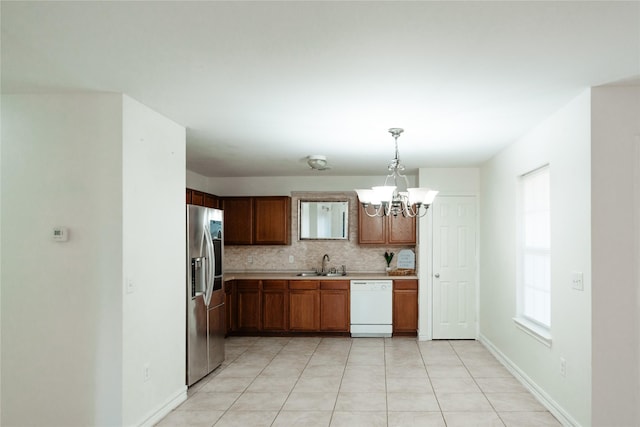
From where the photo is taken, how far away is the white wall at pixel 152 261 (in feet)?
11.6

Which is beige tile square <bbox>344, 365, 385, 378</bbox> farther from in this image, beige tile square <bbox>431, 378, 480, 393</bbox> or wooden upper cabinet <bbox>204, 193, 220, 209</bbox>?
wooden upper cabinet <bbox>204, 193, 220, 209</bbox>

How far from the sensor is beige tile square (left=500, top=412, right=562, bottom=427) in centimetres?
384

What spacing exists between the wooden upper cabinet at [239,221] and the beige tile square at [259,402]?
11.3 feet

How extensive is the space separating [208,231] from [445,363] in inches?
124

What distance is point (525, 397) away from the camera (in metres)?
4.49

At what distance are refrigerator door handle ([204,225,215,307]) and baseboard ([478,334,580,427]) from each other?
3241 millimetres

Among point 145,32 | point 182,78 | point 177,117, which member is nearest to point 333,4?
point 145,32

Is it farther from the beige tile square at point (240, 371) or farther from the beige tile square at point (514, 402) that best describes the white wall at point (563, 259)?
the beige tile square at point (240, 371)

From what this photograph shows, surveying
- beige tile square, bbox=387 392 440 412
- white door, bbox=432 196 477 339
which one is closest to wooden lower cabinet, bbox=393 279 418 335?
white door, bbox=432 196 477 339

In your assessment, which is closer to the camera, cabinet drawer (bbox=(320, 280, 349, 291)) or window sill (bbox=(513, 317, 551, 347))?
window sill (bbox=(513, 317, 551, 347))

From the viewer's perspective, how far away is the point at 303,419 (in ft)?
13.2

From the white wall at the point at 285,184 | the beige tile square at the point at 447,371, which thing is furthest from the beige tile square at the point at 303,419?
the white wall at the point at 285,184

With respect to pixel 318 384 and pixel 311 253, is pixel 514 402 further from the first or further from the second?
pixel 311 253

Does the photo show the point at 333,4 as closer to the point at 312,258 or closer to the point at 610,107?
the point at 610,107
